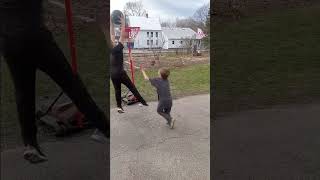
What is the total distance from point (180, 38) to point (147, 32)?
188 mm

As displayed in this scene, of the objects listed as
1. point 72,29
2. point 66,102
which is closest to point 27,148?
point 66,102

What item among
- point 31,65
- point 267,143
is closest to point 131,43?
point 31,65

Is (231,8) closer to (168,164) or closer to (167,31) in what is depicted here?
(167,31)

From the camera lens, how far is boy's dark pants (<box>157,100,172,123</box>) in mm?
2520

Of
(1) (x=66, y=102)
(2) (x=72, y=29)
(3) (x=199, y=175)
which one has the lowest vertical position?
(3) (x=199, y=175)

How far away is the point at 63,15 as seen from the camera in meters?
2.31

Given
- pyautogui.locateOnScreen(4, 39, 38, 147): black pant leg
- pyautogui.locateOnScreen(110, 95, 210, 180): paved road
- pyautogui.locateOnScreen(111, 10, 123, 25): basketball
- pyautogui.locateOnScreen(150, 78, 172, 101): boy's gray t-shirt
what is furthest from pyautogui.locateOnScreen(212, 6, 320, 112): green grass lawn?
pyautogui.locateOnScreen(4, 39, 38, 147): black pant leg

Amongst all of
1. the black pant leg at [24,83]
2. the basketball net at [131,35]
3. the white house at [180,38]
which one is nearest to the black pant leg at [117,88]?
the basketball net at [131,35]

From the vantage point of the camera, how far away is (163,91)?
8.18ft

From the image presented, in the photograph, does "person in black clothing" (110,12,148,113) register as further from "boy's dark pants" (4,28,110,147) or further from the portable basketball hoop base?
"boy's dark pants" (4,28,110,147)

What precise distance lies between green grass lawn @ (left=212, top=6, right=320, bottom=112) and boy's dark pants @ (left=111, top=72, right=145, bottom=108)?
0.45 m

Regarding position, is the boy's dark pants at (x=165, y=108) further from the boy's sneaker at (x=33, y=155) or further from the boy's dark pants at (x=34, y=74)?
the boy's sneaker at (x=33, y=155)

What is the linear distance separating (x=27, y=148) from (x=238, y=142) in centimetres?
119

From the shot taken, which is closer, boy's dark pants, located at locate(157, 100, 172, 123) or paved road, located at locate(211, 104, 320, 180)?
boy's dark pants, located at locate(157, 100, 172, 123)
